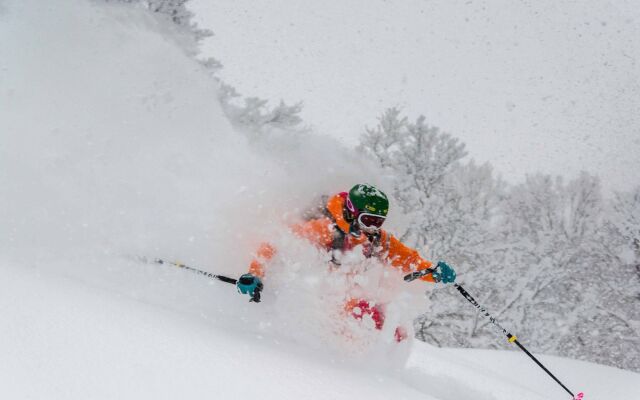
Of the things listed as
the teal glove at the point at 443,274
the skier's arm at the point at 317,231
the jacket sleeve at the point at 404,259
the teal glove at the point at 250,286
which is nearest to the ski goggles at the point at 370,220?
the skier's arm at the point at 317,231

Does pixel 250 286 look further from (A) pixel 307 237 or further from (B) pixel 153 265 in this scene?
(B) pixel 153 265

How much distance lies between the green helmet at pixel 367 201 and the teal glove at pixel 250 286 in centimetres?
107

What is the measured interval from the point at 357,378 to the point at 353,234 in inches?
66.9

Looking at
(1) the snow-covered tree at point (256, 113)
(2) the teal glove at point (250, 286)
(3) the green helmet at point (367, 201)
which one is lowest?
(2) the teal glove at point (250, 286)

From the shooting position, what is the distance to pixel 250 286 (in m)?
4.10

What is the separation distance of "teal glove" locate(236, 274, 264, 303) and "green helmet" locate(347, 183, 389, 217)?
3.52ft

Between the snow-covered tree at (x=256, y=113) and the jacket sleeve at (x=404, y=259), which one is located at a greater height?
the snow-covered tree at (x=256, y=113)

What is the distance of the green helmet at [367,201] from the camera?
4637 millimetres

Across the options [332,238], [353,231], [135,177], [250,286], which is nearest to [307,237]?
[332,238]

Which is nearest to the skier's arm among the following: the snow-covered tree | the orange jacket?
the orange jacket

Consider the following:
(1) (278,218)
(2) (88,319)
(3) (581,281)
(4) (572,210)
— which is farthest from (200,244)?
(4) (572,210)

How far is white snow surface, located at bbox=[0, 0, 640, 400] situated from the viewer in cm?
240

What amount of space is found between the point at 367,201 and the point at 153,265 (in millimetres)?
1838

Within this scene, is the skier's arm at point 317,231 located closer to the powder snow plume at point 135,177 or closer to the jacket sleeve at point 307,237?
the jacket sleeve at point 307,237
